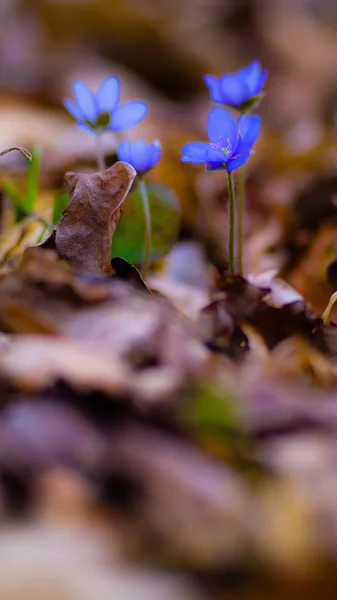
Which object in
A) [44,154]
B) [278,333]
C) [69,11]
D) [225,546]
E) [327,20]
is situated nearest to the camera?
[225,546]

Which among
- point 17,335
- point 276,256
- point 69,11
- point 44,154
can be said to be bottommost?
point 17,335

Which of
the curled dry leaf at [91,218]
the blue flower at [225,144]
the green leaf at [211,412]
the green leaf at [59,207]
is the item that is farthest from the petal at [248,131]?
the green leaf at [211,412]

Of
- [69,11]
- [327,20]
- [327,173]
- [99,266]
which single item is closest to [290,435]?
[99,266]

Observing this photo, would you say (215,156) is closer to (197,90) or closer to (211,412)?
(211,412)

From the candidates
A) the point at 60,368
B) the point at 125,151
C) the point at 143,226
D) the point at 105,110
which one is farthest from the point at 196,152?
the point at 60,368

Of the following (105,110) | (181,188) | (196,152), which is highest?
(181,188)

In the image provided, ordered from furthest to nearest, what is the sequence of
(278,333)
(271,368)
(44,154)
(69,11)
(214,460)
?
(69,11) < (44,154) < (278,333) < (271,368) < (214,460)

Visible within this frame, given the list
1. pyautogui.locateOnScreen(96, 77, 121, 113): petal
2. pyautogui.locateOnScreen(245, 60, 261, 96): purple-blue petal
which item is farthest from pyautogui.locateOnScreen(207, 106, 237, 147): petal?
pyautogui.locateOnScreen(96, 77, 121, 113): petal

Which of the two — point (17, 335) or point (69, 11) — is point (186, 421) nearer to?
point (17, 335)
